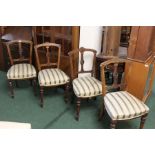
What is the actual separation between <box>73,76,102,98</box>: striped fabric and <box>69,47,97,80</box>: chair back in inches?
6.3

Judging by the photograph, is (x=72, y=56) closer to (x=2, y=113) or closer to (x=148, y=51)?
(x=148, y=51)

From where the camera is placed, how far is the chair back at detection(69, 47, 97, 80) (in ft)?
8.83

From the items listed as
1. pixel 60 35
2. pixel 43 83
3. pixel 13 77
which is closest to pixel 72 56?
pixel 60 35

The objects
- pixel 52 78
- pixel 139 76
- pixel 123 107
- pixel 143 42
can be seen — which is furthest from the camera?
pixel 52 78

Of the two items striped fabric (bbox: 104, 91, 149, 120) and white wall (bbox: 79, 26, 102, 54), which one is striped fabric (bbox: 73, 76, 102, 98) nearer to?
striped fabric (bbox: 104, 91, 149, 120)

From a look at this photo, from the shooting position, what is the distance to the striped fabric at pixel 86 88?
247 cm

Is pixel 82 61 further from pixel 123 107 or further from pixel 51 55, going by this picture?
pixel 123 107

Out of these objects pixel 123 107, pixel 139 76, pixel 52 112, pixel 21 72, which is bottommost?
pixel 52 112

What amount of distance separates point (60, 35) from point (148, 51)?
119 centimetres

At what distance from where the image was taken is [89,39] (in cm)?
277

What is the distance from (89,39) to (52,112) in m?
1.08

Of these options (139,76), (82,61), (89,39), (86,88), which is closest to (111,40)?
(89,39)

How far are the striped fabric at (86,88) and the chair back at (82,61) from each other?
16cm
